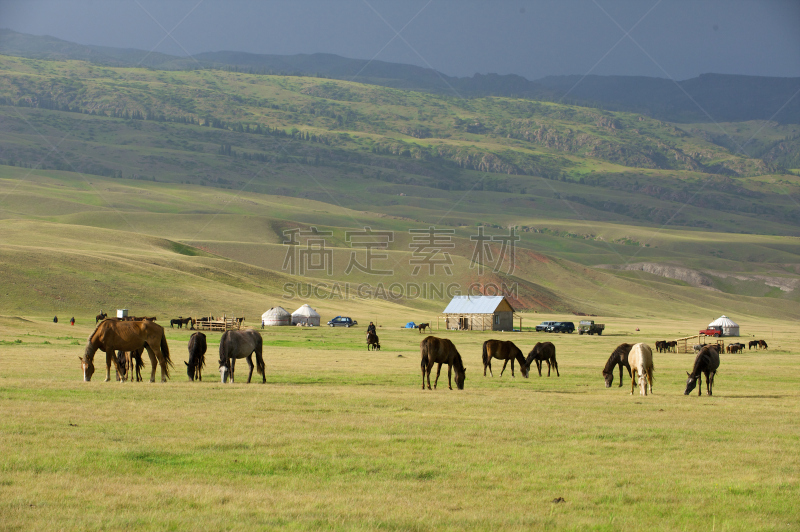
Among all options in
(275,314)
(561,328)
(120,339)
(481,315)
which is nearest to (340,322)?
(275,314)

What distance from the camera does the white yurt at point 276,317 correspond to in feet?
273

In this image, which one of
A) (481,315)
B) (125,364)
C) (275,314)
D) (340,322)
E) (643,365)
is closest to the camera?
(125,364)

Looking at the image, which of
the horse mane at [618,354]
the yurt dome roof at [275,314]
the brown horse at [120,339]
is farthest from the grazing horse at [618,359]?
the yurt dome roof at [275,314]

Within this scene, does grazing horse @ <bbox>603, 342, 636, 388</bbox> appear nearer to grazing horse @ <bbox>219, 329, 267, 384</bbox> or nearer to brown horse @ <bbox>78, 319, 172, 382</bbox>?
grazing horse @ <bbox>219, 329, 267, 384</bbox>

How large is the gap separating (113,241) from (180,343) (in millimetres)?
90848

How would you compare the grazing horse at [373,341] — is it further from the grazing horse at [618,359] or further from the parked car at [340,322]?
the parked car at [340,322]

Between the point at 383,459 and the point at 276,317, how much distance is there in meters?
71.5

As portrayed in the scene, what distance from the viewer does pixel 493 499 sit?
36.4ft

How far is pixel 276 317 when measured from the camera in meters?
83.6

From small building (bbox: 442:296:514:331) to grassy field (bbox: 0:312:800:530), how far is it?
6496cm

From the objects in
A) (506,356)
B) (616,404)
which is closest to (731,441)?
(616,404)

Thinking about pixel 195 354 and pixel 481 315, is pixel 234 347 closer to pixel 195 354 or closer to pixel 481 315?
pixel 195 354

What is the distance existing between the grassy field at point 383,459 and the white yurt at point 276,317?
58.9 meters

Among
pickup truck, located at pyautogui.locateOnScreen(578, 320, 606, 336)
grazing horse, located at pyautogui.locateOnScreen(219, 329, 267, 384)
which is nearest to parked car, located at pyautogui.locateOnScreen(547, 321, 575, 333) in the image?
pickup truck, located at pyautogui.locateOnScreen(578, 320, 606, 336)
